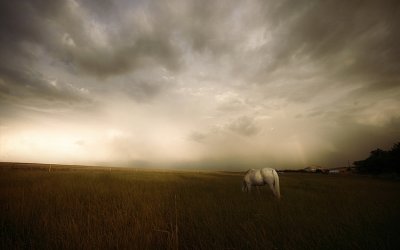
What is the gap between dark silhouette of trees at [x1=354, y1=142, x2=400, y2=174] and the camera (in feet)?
142

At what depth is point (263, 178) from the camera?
12.4 meters

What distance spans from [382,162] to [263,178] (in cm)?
5083

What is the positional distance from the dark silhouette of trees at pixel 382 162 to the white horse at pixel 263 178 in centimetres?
4683

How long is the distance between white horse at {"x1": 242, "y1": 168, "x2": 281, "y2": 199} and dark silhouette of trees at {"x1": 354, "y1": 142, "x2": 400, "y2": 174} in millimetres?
46827

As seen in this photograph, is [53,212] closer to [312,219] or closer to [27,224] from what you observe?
[27,224]

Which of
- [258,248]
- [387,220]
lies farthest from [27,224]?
[387,220]

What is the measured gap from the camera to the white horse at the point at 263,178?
1162 centimetres

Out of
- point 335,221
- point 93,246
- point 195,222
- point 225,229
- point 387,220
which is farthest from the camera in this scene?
point 387,220

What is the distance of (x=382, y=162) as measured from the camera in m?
46.6

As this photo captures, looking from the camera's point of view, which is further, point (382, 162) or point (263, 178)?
point (382, 162)

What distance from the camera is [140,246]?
3.64 m

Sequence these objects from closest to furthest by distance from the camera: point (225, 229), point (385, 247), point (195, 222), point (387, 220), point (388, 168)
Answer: point (385, 247) < point (225, 229) < point (195, 222) < point (387, 220) < point (388, 168)

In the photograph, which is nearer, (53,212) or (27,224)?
(27,224)

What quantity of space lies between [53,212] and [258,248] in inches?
226
